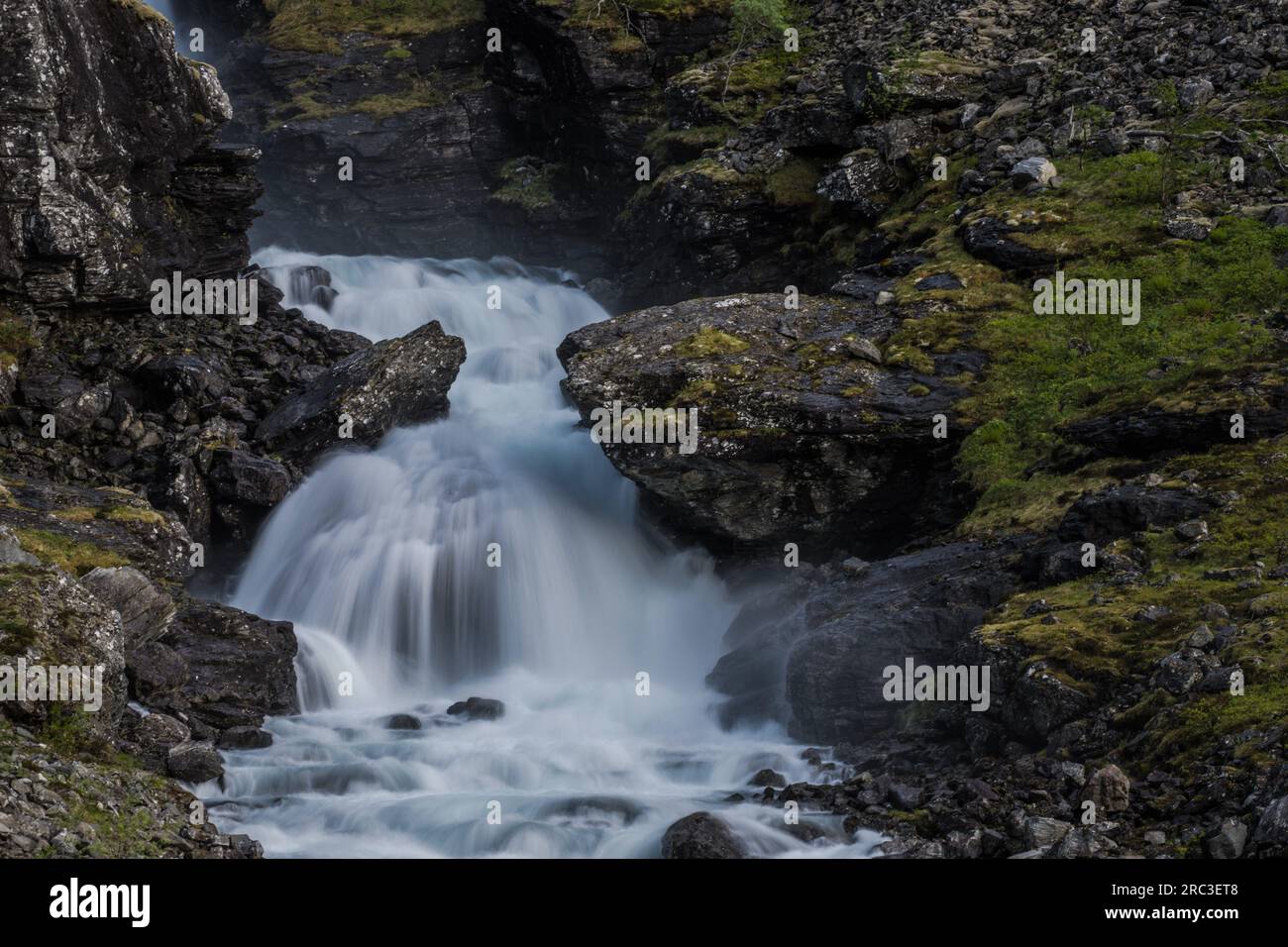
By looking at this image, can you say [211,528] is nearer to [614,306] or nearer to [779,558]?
[779,558]

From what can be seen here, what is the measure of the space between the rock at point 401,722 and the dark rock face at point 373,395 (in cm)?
867

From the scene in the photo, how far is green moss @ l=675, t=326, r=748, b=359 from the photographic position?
23812 millimetres

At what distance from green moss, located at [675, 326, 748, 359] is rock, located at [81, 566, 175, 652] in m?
10.6

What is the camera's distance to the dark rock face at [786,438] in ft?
73.8

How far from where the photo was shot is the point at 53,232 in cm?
2686

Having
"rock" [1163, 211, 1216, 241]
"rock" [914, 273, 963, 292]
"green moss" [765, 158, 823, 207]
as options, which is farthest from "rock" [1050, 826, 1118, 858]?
"green moss" [765, 158, 823, 207]

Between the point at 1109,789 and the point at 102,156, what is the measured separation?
83.5ft

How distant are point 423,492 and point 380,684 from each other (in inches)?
228

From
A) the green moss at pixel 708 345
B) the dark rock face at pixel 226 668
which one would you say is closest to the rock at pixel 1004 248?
the green moss at pixel 708 345

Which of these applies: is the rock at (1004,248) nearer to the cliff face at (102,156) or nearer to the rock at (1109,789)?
the rock at (1109,789)

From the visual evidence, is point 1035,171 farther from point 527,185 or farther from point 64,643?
point 64,643

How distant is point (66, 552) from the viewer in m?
19.2

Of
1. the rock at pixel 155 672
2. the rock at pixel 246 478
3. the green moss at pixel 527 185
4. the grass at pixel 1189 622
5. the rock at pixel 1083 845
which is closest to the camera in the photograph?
the rock at pixel 1083 845

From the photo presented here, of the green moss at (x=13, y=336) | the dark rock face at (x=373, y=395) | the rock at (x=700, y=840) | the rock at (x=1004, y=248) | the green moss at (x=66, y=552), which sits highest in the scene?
the rock at (x=1004, y=248)
